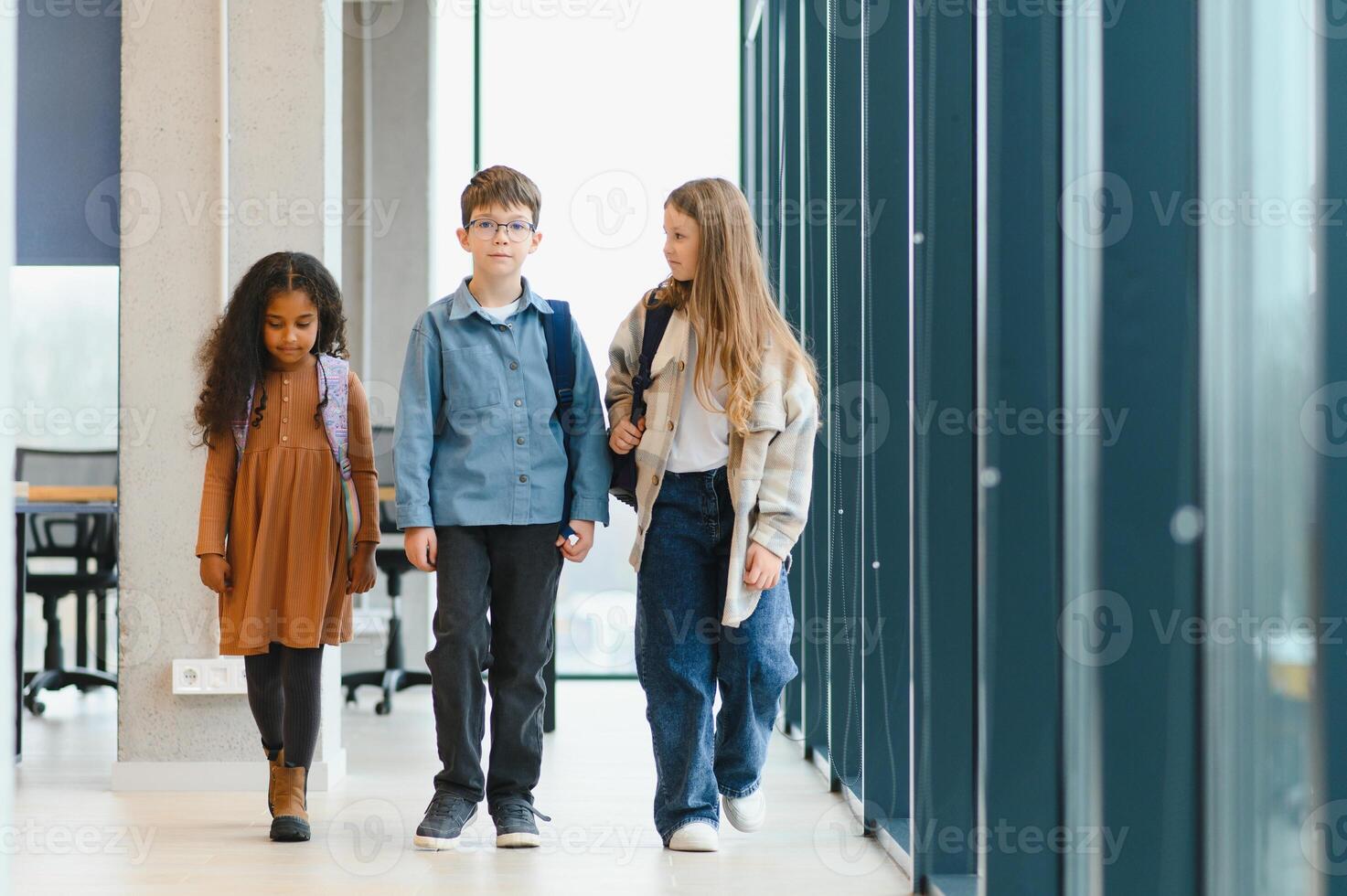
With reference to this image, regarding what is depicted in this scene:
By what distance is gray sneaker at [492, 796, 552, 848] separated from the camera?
93.9 inches

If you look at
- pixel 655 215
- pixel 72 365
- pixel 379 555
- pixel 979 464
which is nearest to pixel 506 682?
pixel 979 464

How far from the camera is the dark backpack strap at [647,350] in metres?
2.44

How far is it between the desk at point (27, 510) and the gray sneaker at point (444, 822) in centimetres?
149

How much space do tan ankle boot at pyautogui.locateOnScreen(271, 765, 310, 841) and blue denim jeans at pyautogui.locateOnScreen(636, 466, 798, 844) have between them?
671 mm

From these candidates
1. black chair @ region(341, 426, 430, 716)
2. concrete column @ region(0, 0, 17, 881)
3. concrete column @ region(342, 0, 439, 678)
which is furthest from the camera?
concrete column @ region(342, 0, 439, 678)

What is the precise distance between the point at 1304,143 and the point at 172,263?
2.65 m

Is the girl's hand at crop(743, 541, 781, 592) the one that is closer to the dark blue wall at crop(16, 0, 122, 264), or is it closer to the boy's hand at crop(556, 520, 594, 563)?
the boy's hand at crop(556, 520, 594, 563)

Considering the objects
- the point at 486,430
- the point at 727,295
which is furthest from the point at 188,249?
the point at 727,295

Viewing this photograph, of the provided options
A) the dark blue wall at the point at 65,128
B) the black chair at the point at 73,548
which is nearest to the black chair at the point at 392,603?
the black chair at the point at 73,548

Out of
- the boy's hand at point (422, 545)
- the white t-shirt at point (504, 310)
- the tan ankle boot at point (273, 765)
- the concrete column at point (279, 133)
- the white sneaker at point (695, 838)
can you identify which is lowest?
the white sneaker at point (695, 838)

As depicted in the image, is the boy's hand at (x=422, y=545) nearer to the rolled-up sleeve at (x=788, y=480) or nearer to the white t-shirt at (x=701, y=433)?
the white t-shirt at (x=701, y=433)

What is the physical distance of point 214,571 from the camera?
8.30 ft

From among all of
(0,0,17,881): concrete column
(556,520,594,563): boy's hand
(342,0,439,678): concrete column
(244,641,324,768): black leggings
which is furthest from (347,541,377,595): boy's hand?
(342,0,439,678): concrete column

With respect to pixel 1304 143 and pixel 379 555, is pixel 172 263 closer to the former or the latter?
pixel 379 555
